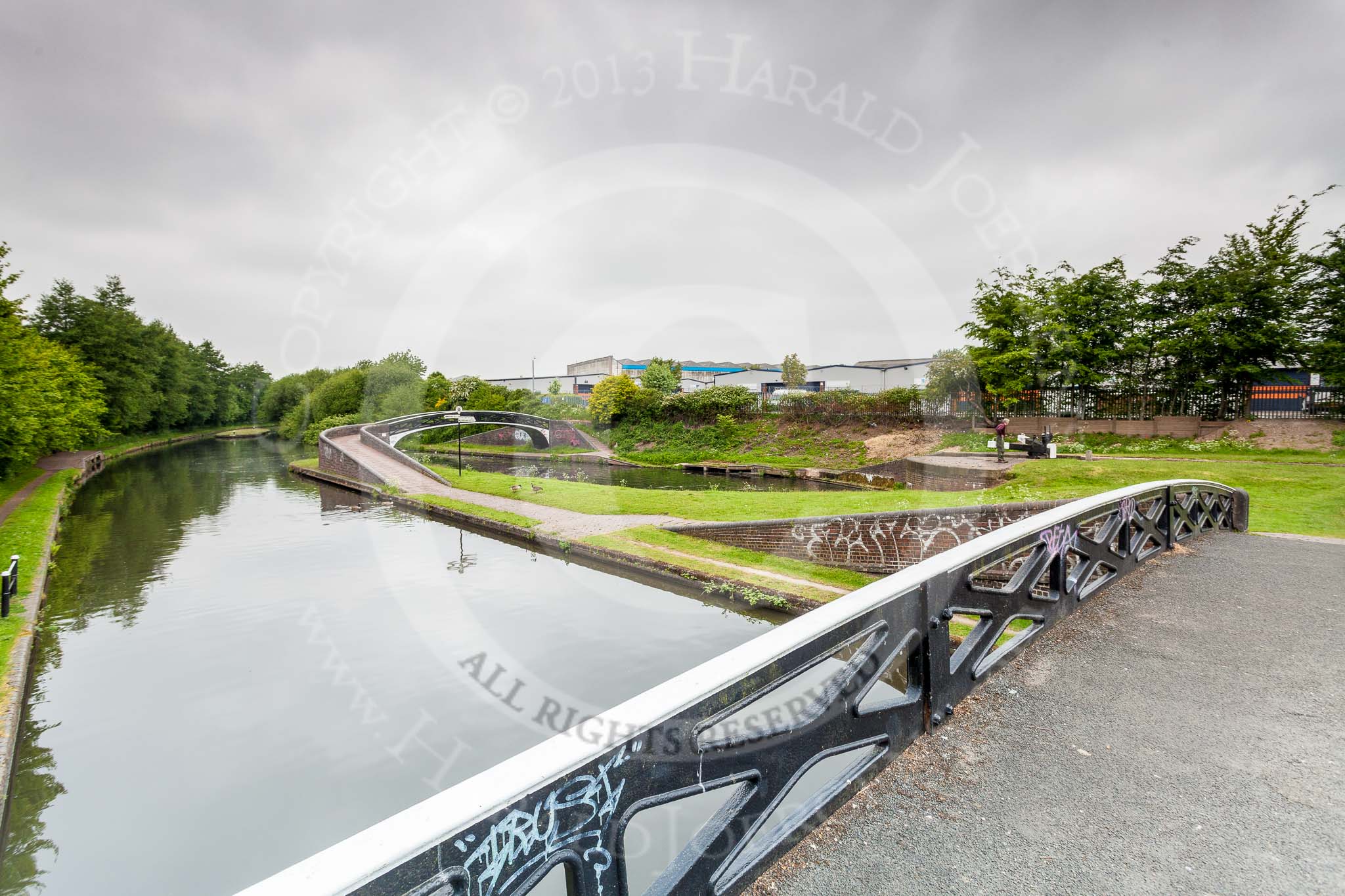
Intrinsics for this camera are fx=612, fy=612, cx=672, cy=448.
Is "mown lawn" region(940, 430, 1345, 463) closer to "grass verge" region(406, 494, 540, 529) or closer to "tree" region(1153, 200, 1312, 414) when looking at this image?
"tree" region(1153, 200, 1312, 414)

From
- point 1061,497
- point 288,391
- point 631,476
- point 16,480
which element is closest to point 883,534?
point 1061,497

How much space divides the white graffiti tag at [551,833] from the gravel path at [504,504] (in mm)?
11039

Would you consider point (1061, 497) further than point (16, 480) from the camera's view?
No

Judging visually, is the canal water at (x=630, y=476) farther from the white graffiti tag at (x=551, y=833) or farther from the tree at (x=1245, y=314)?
the white graffiti tag at (x=551, y=833)

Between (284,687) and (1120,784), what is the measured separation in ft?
24.2

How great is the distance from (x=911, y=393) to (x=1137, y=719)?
26.2 m

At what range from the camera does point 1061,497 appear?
366 inches

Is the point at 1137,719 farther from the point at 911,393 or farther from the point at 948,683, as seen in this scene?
the point at 911,393

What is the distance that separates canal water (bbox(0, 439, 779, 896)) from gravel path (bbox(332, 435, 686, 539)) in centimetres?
158

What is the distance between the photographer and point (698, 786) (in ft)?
4.75

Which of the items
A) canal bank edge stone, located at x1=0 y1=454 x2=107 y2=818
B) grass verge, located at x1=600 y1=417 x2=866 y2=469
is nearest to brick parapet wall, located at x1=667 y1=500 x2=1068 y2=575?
canal bank edge stone, located at x1=0 y1=454 x2=107 y2=818

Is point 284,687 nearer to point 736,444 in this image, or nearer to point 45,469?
point 45,469

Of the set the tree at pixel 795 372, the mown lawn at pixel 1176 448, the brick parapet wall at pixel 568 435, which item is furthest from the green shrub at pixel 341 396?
the mown lawn at pixel 1176 448

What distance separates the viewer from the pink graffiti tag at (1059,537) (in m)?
3.09
